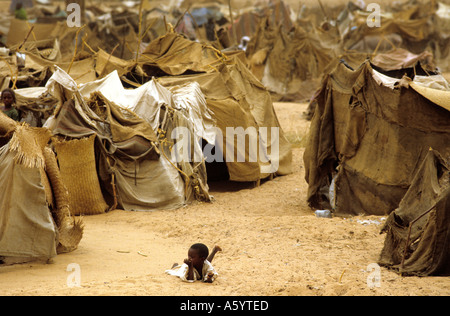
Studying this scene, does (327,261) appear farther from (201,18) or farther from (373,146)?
(201,18)

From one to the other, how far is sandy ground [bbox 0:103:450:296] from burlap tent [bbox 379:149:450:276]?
0.58 feet

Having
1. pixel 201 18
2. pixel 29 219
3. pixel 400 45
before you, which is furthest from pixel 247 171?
pixel 201 18

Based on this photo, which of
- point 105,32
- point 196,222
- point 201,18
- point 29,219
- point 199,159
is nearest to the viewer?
point 29,219

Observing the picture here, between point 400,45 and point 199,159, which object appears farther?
point 400,45

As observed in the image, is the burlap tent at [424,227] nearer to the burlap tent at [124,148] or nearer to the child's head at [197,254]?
the child's head at [197,254]

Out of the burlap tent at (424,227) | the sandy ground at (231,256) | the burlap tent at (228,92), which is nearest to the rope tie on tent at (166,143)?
the sandy ground at (231,256)

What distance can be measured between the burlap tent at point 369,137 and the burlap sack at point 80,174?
3011mm

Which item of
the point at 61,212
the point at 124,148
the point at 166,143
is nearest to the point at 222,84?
the point at 166,143

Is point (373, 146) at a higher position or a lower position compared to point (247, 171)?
higher

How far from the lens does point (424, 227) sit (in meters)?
5.07

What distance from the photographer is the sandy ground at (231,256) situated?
4613 mm

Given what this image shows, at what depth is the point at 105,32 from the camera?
21.0 meters

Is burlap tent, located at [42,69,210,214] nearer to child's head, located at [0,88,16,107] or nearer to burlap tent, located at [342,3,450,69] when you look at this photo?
child's head, located at [0,88,16,107]
